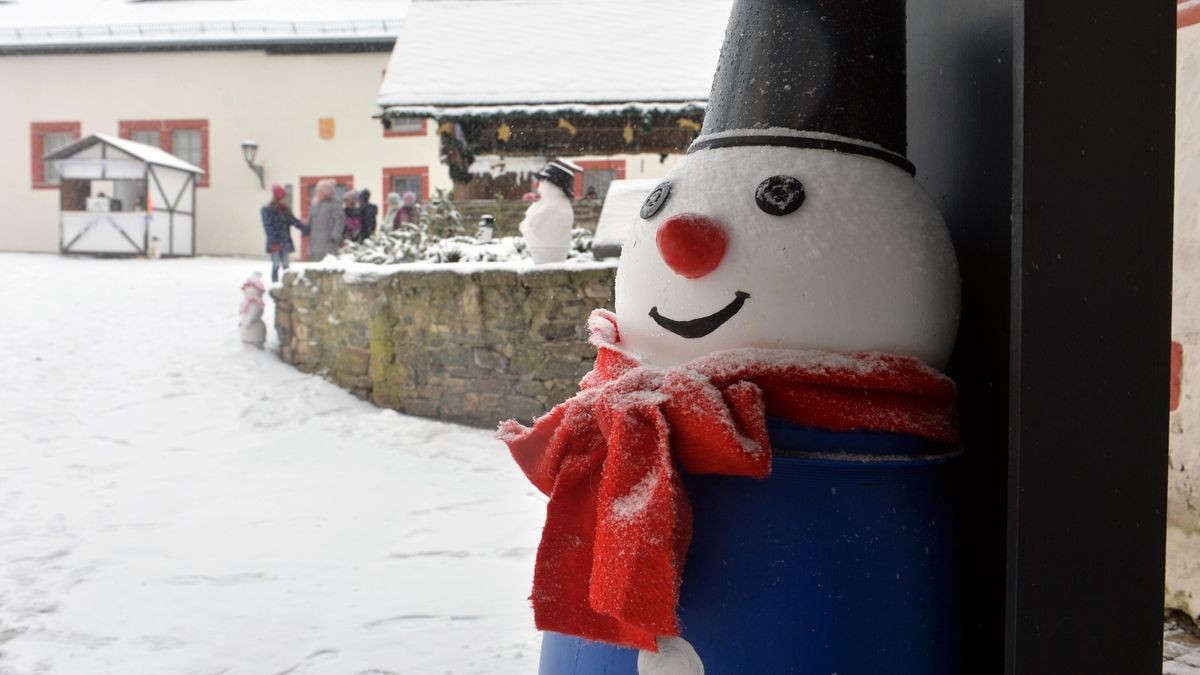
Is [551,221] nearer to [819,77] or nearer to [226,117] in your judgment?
[819,77]

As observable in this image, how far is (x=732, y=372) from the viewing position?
148 centimetres

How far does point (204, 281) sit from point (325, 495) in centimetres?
892

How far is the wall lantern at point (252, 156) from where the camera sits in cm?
1764

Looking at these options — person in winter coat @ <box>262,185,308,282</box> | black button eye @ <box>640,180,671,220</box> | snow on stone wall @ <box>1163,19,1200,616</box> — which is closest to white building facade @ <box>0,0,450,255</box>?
person in winter coat @ <box>262,185,308,282</box>

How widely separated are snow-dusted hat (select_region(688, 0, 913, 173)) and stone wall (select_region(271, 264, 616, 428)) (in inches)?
192

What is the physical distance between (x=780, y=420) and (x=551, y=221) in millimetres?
5471

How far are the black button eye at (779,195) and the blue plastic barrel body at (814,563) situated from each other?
354 mm

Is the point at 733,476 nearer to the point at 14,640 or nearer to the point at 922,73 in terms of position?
the point at 922,73

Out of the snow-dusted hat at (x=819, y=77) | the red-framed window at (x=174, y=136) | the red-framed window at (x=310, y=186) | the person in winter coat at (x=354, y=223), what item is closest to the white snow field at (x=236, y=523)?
the snow-dusted hat at (x=819, y=77)

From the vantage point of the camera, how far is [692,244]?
4.92 ft

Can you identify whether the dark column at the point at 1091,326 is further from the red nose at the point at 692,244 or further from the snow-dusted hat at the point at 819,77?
the red nose at the point at 692,244

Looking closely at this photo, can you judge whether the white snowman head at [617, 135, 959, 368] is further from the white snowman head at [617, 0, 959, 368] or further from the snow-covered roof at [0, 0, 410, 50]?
the snow-covered roof at [0, 0, 410, 50]

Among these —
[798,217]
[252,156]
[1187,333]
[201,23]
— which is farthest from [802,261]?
[201,23]

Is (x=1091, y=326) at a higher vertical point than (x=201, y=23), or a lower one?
lower
